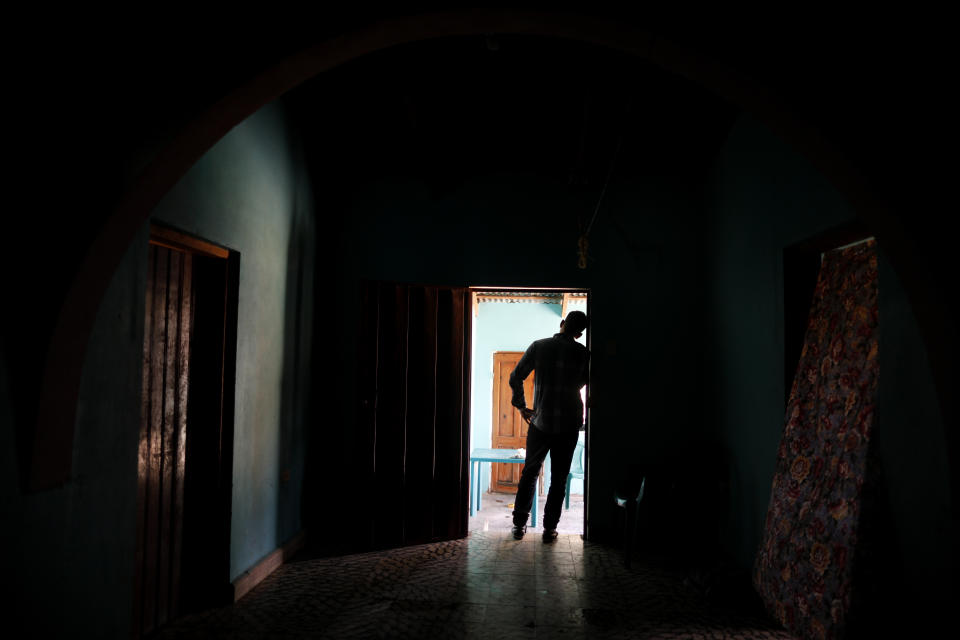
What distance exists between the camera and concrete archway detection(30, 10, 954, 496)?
1.91 m

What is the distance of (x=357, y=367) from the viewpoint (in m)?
4.78

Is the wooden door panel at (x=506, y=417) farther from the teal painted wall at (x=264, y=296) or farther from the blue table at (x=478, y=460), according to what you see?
the teal painted wall at (x=264, y=296)

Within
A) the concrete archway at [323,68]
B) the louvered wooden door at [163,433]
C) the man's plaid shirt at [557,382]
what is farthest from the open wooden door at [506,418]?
the concrete archway at [323,68]

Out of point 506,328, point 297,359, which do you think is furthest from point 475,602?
point 506,328

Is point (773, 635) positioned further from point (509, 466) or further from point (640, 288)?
point (509, 466)

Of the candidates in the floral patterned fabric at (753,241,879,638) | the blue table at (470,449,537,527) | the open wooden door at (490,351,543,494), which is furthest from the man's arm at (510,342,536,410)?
the open wooden door at (490,351,543,494)

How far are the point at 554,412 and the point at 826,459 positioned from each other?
209 cm

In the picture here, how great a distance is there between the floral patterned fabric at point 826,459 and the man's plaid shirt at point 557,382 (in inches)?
65.6

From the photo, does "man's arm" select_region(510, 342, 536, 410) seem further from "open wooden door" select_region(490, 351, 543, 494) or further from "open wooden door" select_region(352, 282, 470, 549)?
"open wooden door" select_region(490, 351, 543, 494)

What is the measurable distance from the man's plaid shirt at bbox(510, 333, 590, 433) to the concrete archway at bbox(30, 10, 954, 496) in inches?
117

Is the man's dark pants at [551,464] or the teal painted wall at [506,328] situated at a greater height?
the teal painted wall at [506,328]

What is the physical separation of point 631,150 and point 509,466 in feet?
15.7

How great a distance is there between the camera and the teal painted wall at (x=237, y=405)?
6.56ft

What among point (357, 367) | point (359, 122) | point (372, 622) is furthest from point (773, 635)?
point (359, 122)
